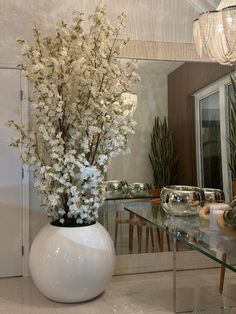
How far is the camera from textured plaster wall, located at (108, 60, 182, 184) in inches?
140

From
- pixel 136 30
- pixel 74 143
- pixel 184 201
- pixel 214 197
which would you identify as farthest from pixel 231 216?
pixel 136 30

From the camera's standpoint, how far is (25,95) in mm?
3316

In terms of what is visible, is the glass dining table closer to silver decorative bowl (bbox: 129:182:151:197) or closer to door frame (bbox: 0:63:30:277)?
silver decorative bowl (bbox: 129:182:151:197)

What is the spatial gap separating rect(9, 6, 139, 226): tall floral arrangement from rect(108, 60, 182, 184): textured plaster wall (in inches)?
27.5

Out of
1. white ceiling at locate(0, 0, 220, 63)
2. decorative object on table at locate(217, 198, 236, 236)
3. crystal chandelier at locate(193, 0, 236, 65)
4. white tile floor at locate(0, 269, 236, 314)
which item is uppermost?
white ceiling at locate(0, 0, 220, 63)

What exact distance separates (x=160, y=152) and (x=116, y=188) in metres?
0.60

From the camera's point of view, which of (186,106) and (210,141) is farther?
(210,141)

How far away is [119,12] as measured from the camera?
3527mm

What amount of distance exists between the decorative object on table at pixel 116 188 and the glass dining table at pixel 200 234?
572 mm

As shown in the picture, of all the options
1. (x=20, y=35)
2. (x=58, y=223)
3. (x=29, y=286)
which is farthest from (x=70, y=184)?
(x=20, y=35)

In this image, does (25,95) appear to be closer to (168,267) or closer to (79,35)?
(79,35)

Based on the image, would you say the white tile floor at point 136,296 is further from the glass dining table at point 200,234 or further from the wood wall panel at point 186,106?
the wood wall panel at point 186,106

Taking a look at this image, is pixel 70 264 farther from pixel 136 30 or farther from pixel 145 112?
pixel 136 30

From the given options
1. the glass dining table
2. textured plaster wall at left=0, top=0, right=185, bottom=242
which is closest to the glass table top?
the glass dining table
